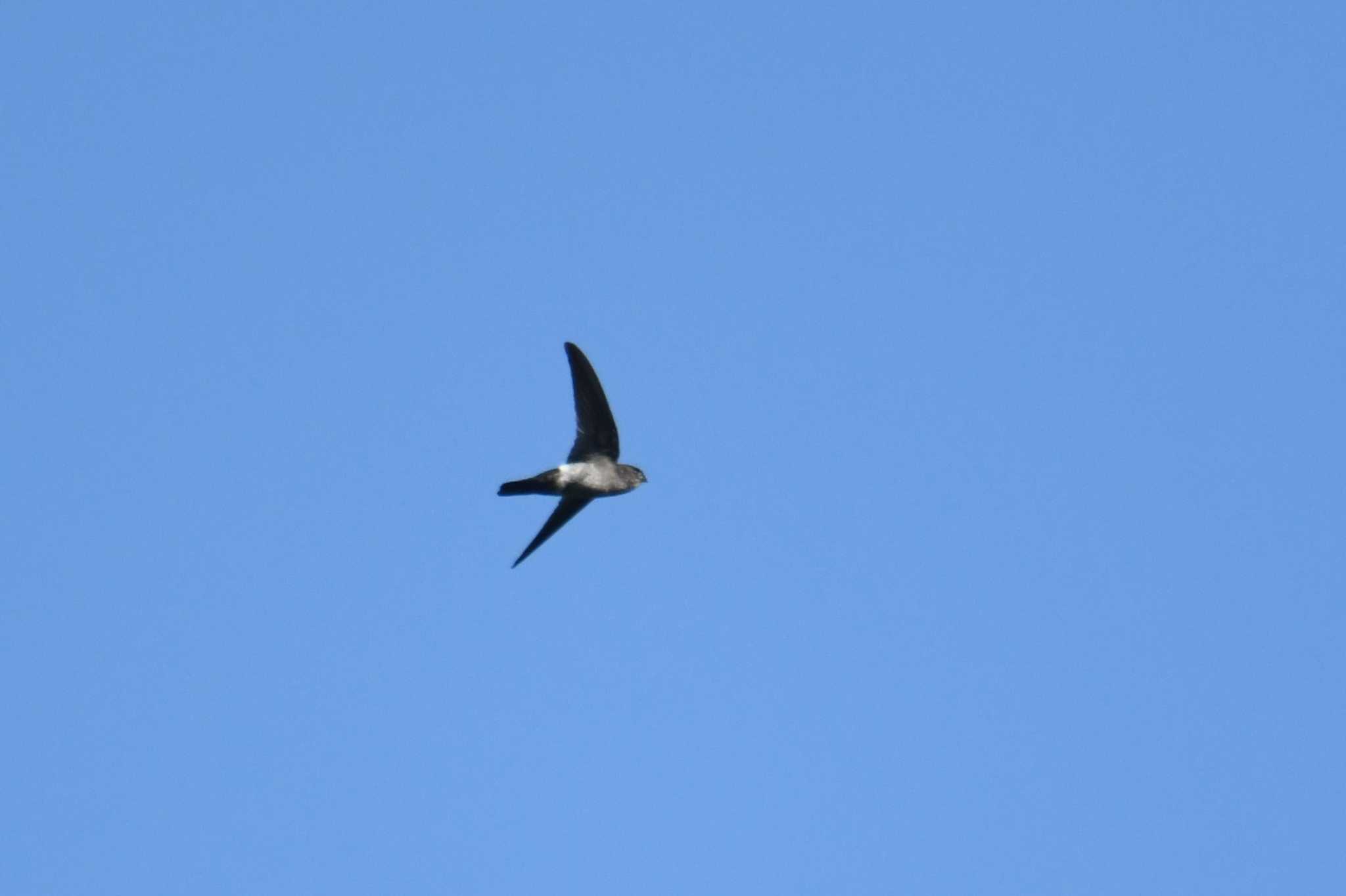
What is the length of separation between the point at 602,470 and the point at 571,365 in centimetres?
171

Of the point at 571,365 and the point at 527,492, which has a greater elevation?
the point at 571,365

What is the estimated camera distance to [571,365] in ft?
78.7

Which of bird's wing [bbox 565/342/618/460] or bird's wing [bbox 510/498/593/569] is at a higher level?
bird's wing [bbox 565/342/618/460]

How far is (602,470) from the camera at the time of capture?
24.8 meters

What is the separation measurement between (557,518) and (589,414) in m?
1.76

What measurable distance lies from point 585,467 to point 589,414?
0.78m

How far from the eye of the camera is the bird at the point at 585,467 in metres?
24.0

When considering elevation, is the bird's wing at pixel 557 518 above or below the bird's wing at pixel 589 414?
below

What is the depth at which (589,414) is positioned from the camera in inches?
962

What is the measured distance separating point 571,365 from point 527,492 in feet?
6.06

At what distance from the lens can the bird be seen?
78.6 feet

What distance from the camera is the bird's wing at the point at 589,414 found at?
23891 mm

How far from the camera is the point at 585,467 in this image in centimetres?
2470

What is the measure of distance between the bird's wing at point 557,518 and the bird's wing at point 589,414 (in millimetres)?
840
